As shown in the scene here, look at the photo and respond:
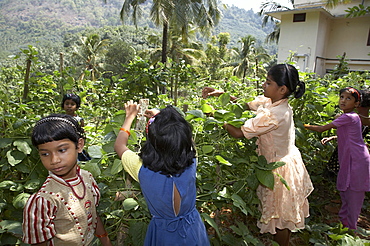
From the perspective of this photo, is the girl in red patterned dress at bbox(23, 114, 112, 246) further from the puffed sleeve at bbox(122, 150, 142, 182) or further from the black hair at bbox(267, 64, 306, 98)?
the black hair at bbox(267, 64, 306, 98)

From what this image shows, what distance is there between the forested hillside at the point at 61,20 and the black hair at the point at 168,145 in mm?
94068

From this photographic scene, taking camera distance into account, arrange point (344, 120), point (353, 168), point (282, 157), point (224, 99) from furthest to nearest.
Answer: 1. point (353, 168)
2. point (344, 120)
3. point (282, 157)
4. point (224, 99)

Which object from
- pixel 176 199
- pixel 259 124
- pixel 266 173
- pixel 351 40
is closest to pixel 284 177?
pixel 266 173

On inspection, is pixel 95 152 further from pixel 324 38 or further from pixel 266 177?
pixel 324 38

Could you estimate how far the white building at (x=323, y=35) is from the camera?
14.5m

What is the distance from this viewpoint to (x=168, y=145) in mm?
1126

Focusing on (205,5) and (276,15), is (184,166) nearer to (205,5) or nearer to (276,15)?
(276,15)

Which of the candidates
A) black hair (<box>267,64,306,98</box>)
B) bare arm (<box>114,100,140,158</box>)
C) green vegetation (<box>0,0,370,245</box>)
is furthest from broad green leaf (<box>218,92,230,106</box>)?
bare arm (<box>114,100,140,158</box>)

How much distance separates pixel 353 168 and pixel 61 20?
440 feet

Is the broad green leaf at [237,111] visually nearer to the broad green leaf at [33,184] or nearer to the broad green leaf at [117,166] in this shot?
the broad green leaf at [117,166]

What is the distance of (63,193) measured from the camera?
1176mm

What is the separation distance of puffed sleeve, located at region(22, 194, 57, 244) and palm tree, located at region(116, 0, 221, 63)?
607 inches

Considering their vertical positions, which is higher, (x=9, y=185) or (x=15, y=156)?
(x=15, y=156)

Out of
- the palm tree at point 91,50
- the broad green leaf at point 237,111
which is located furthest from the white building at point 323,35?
the palm tree at point 91,50
